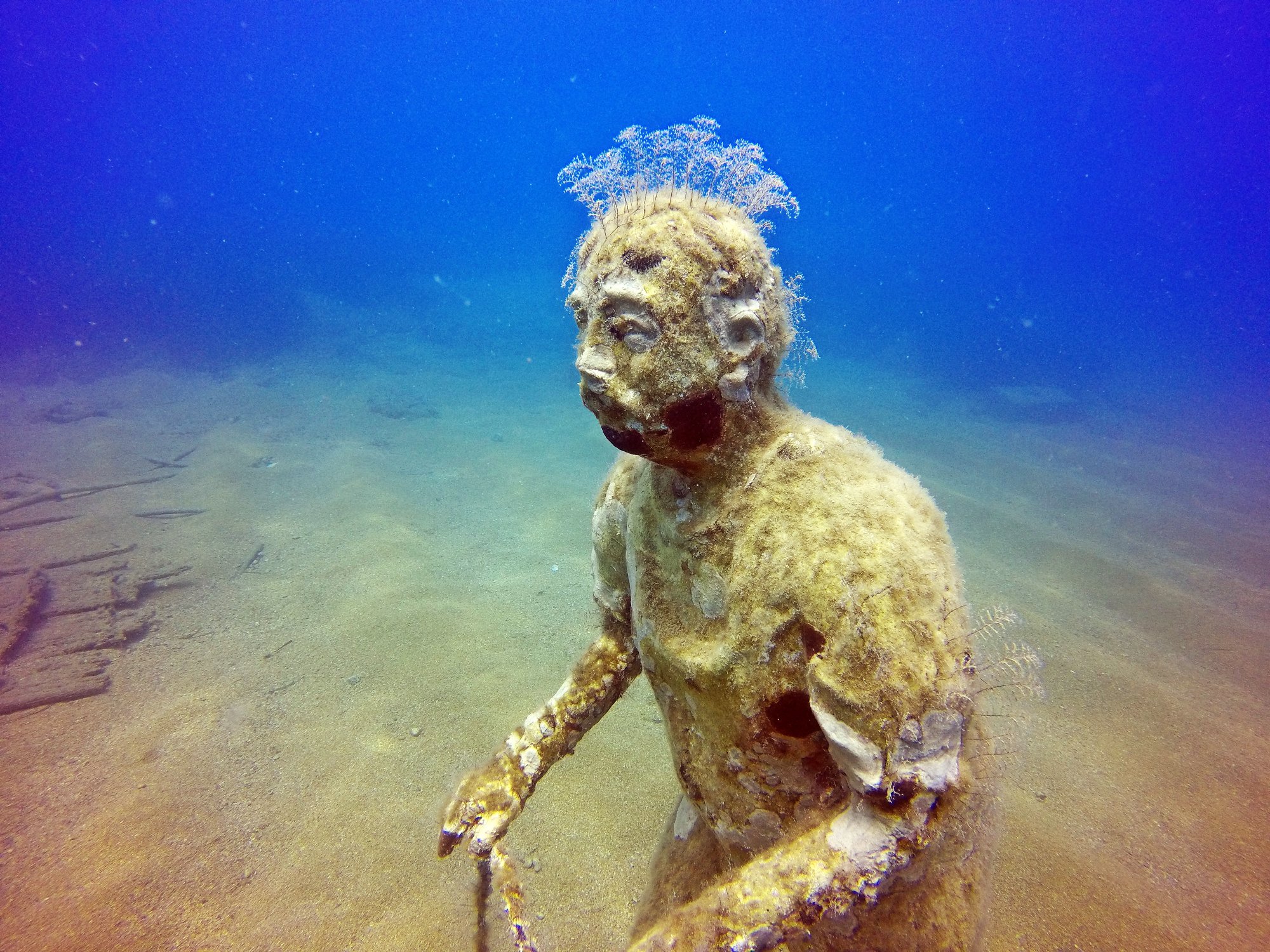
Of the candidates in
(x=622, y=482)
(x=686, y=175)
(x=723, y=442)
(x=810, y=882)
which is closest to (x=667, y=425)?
(x=723, y=442)

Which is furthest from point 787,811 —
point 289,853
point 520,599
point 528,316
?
point 528,316

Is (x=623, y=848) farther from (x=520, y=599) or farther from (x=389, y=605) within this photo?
(x=389, y=605)

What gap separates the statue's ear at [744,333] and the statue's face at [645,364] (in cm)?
7

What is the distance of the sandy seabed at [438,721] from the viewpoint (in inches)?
138

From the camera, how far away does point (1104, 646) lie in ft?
20.9

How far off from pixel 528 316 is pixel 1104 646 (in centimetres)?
4616

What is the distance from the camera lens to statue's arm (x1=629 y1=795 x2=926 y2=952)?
1.27 meters

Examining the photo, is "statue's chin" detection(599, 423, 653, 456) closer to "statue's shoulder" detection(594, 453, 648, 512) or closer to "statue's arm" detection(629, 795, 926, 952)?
"statue's shoulder" detection(594, 453, 648, 512)

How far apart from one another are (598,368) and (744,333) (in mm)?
518

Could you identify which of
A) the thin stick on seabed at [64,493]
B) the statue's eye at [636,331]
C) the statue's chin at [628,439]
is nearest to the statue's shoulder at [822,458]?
the statue's chin at [628,439]

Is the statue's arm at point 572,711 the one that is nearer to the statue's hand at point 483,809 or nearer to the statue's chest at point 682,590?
the statue's hand at point 483,809

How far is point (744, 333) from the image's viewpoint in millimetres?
1767

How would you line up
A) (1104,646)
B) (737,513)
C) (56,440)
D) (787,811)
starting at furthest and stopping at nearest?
(56,440) → (1104,646) → (737,513) → (787,811)

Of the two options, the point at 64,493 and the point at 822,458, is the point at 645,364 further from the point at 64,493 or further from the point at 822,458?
the point at 64,493
